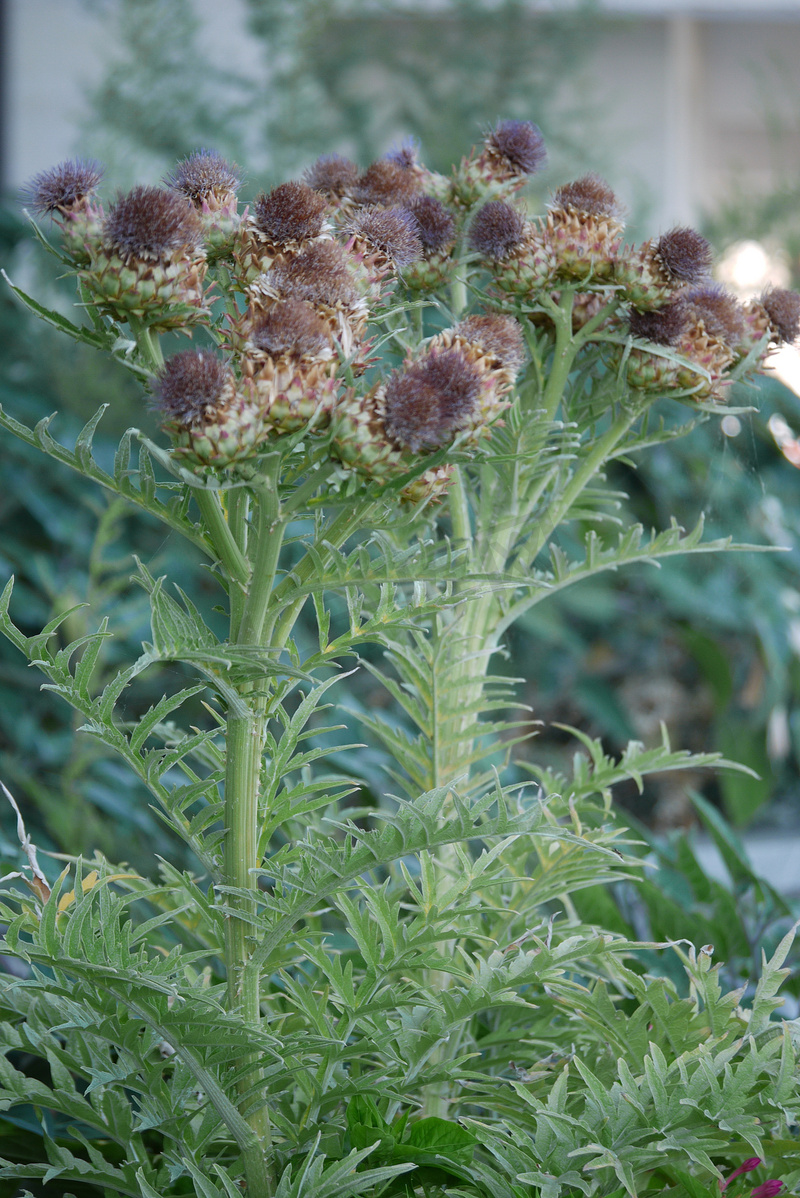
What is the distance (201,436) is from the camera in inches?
15.8

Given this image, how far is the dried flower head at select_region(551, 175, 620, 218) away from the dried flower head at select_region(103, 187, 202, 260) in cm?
22

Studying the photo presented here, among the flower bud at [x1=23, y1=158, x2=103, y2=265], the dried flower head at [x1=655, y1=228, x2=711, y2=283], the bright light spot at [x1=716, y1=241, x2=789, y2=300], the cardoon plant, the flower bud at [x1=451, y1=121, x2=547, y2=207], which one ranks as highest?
the bright light spot at [x1=716, y1=241, x2=789, y2=300]

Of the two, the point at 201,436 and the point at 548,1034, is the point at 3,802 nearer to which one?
the point at 548,1034

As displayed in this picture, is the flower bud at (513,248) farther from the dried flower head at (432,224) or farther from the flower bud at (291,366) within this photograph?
the flower bud at (291,366)

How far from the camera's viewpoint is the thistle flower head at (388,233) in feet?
1.59

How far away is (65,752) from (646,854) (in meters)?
0.86

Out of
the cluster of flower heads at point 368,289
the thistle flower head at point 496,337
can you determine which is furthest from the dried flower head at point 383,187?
the thistle flower head at point 496,337

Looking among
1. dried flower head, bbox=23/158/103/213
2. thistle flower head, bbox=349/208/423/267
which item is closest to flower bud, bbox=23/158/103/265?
dried flower head, bbox=23/158/103/213

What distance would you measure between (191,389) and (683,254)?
0.27 metres

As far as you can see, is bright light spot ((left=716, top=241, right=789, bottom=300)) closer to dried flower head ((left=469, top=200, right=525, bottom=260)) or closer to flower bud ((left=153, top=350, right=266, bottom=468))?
dried flower head ((left=469, top=200, right=525, bottom=260))

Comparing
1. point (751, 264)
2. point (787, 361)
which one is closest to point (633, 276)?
point (787, 361)

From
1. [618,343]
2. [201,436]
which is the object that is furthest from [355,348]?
[618,343]

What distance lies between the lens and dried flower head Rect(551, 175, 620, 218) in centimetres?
56

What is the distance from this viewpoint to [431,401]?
42 centimetres
